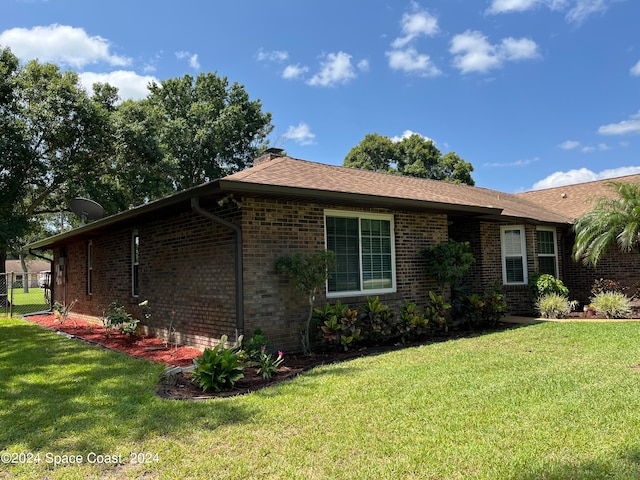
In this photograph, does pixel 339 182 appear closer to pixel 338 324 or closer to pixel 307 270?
pixel 307 270

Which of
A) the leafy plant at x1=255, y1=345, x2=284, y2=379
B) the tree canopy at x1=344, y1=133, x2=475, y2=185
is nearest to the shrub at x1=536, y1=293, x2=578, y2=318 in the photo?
the leafy plant at x1=255, y1=345, x2=284, y2=379

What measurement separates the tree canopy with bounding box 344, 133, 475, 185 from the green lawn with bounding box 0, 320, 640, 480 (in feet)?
113

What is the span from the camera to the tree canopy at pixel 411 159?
39.4m

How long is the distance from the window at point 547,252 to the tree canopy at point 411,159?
83.8 ft

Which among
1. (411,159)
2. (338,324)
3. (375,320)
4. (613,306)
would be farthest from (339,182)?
(411,159)

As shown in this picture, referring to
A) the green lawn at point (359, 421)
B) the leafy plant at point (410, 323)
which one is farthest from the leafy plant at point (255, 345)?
the leafy plant at point (410, 323)

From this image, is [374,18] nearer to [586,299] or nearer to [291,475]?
[586,299]

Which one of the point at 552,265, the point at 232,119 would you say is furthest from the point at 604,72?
the point at 232,119

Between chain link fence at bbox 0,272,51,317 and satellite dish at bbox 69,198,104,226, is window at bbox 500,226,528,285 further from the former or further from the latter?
chain link fence at bbox 0,272,51,317

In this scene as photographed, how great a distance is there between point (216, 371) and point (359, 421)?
2.10 metres

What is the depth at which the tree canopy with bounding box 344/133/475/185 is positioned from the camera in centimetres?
3944

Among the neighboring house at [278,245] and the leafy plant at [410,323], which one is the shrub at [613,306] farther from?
the leafy plant at [410,323]

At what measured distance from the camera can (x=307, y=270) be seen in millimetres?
7242

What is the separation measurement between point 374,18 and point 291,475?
1375 cm
